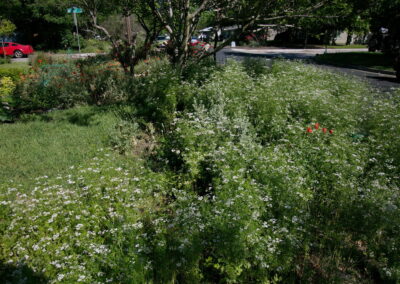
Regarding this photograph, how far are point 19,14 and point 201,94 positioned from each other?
30.3 metres

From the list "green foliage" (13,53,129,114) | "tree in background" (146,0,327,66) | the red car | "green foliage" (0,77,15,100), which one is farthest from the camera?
the red car

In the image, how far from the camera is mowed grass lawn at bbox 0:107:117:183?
4.71m

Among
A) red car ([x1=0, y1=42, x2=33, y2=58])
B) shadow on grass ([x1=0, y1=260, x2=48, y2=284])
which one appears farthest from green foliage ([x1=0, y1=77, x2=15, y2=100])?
red car ([x1=0, y1=42, x2=33, y2=58])

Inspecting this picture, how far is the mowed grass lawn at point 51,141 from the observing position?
15.5ft

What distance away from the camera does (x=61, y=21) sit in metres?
28.6

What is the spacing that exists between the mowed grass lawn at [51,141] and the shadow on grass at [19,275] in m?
1.70

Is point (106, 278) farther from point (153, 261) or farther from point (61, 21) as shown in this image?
point (61, 21)

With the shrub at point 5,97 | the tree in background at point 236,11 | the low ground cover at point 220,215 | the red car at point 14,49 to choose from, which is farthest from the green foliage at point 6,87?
the red car at point 14,49

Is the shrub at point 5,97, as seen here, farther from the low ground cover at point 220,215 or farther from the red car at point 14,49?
the red car at point 14,49

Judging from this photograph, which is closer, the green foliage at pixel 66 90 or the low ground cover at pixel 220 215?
the low ground cover at pixel 220 215

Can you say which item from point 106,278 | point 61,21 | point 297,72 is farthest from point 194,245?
point 61,21

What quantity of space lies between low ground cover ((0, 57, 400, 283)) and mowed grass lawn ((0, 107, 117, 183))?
0.47m

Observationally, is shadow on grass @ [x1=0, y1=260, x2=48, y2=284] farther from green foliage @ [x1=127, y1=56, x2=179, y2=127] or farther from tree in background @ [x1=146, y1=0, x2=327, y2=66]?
tree in background @ [x1=146, y1=0, x2=327, y2=66]

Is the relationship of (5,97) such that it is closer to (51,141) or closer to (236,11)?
(51,141)
